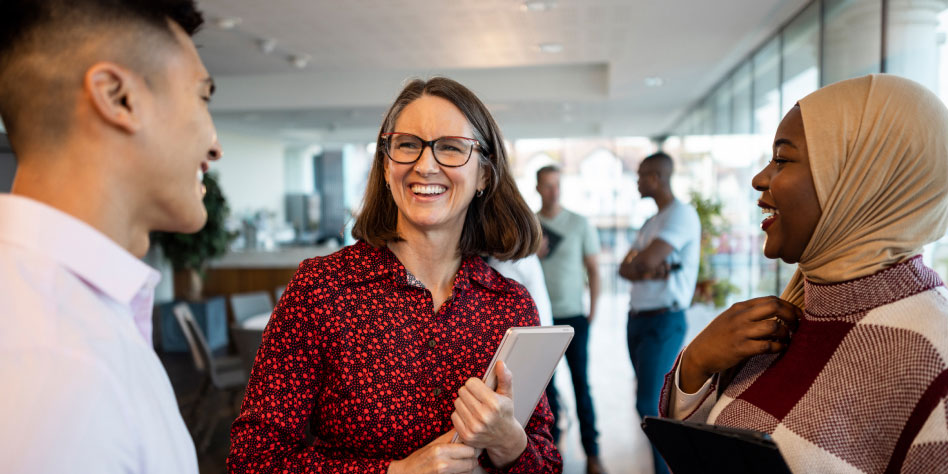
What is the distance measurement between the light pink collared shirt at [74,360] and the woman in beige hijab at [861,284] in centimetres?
85

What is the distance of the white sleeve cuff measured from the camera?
4.06 ft

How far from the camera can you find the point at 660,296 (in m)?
3.67

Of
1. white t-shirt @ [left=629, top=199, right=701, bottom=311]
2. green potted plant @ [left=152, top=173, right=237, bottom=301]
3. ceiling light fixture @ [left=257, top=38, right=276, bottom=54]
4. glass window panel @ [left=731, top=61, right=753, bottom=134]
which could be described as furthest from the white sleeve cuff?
green potted plant @ [left=152, top=173, right=237, bottom=301]

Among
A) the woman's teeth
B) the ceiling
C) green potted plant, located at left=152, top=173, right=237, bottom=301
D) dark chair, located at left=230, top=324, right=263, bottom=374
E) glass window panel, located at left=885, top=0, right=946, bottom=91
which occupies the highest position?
the ceiling

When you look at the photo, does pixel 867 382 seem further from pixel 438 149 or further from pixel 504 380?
pixel 438 149

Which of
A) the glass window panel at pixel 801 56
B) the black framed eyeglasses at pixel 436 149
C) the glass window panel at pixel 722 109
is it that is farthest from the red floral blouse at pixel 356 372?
the glass window panel at pixel 722 109

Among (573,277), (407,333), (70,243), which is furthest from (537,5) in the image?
(70,243)

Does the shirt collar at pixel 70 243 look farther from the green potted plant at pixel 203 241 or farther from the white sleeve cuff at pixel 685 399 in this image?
the green potted plant at pixel 203 241

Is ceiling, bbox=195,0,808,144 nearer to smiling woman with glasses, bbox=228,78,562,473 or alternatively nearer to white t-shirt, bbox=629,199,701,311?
smiling woman with glasses, bbox=228,78,562,473

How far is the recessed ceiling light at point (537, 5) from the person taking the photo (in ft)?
15.4

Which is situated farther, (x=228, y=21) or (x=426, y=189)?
(x=228, y=21)

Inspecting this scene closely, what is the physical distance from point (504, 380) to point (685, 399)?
351 millimetres

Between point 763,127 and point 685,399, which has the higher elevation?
point 763,127

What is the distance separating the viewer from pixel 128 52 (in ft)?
2.33
